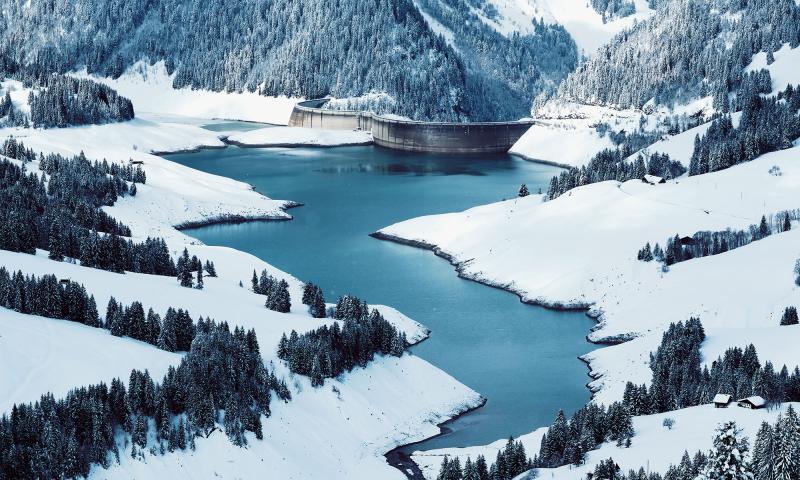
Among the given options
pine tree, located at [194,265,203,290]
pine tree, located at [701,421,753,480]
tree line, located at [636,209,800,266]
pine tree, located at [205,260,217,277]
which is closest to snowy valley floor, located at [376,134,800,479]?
tree line, located at [636,209,800,266]

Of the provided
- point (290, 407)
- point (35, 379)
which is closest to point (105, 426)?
point (35, 379)

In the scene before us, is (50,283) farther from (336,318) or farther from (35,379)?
(336,318)

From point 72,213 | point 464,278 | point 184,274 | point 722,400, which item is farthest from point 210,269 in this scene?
point 722,400

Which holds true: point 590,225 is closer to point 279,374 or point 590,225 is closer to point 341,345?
point 341,345

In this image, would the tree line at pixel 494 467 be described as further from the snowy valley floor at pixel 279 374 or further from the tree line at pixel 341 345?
the tree line at pixel 341 345

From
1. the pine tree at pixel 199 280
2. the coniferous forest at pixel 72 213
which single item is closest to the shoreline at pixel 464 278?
the pine tree at pixel 199 280

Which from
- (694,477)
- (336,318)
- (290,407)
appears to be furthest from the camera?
(336,318)
